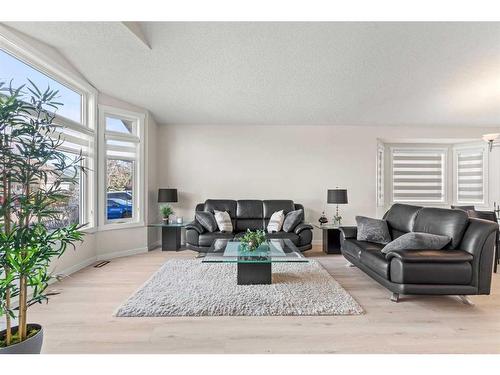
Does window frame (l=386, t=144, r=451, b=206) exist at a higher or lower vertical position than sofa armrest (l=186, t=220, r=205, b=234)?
higher

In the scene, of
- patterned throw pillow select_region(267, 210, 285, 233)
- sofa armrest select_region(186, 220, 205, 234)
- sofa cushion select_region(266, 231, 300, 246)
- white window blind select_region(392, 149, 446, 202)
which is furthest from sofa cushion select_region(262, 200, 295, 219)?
white window blind select_region(392, 149, 446, 202)

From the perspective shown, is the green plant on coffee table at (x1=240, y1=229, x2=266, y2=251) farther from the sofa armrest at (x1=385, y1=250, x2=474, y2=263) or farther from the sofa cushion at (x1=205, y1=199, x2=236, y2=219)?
the sofa cushion at (x1=205, y1=199, x2=236, y2=219)

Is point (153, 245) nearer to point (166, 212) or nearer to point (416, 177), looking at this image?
point (166, 212)

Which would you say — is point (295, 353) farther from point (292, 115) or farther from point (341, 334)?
point (292, 115)

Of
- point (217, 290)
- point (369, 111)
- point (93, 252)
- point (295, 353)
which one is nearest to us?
point (295, 353)

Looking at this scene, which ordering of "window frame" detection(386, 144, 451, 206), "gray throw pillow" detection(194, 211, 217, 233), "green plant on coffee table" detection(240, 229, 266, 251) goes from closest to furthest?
"green plant on coffee table" detection(240, 229, 266, 251)
"gray throw pillow" detection(194, 211, 217, 233)
"window frame" detection(386, 144, 451, 206)

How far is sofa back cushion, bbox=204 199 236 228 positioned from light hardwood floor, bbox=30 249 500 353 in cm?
237

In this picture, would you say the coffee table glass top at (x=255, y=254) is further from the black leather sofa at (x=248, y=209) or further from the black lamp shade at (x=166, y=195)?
the black lamp shade at (x=166, y=195)

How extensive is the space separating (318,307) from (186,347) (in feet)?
4.17

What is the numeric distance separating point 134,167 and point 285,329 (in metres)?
3.93

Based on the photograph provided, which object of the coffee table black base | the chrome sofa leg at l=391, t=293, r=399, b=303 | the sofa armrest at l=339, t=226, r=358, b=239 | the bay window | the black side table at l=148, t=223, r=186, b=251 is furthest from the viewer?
the black side table at l=148, t=223, r=186, b=251

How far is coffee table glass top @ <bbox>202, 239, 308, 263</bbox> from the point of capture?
2.88 m

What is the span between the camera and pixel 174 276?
3.38m
